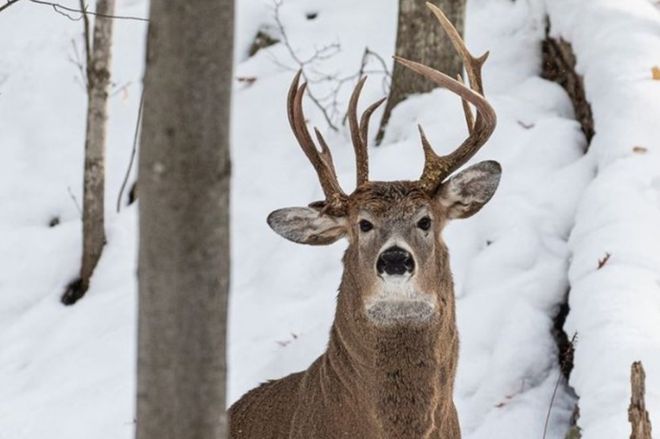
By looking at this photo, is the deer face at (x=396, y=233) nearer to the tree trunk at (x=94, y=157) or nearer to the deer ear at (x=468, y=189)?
the deer ear at (x=468, y=189)

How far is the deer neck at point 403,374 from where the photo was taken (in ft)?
17.6

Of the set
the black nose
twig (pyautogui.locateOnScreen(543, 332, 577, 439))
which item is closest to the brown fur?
the black nose

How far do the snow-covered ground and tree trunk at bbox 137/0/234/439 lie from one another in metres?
3.67

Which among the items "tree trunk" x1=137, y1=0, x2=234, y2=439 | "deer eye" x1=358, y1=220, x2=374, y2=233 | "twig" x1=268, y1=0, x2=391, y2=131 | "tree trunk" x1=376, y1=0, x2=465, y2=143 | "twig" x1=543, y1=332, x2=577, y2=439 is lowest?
"twig" x1=543, y1=332, x2=577, y2=439

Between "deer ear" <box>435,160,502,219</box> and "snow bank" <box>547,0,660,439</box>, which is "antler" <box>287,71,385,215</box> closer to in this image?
"deer ear" <box>435,160,502,219</box>

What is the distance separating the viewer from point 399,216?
5.52 metres

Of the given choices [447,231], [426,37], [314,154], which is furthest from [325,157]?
[426,37]

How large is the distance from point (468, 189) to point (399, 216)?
450 millimetres

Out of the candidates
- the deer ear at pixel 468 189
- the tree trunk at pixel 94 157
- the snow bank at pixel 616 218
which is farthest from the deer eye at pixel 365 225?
the tree trunk at pixel 94 157

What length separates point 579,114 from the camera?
971 centimetres

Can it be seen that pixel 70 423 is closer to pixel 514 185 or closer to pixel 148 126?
pixel 514 185

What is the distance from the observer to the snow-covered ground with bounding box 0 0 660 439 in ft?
23.8

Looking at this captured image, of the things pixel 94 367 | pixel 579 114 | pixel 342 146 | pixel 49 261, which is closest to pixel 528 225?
pixel 579 114

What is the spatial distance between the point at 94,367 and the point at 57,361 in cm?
36
